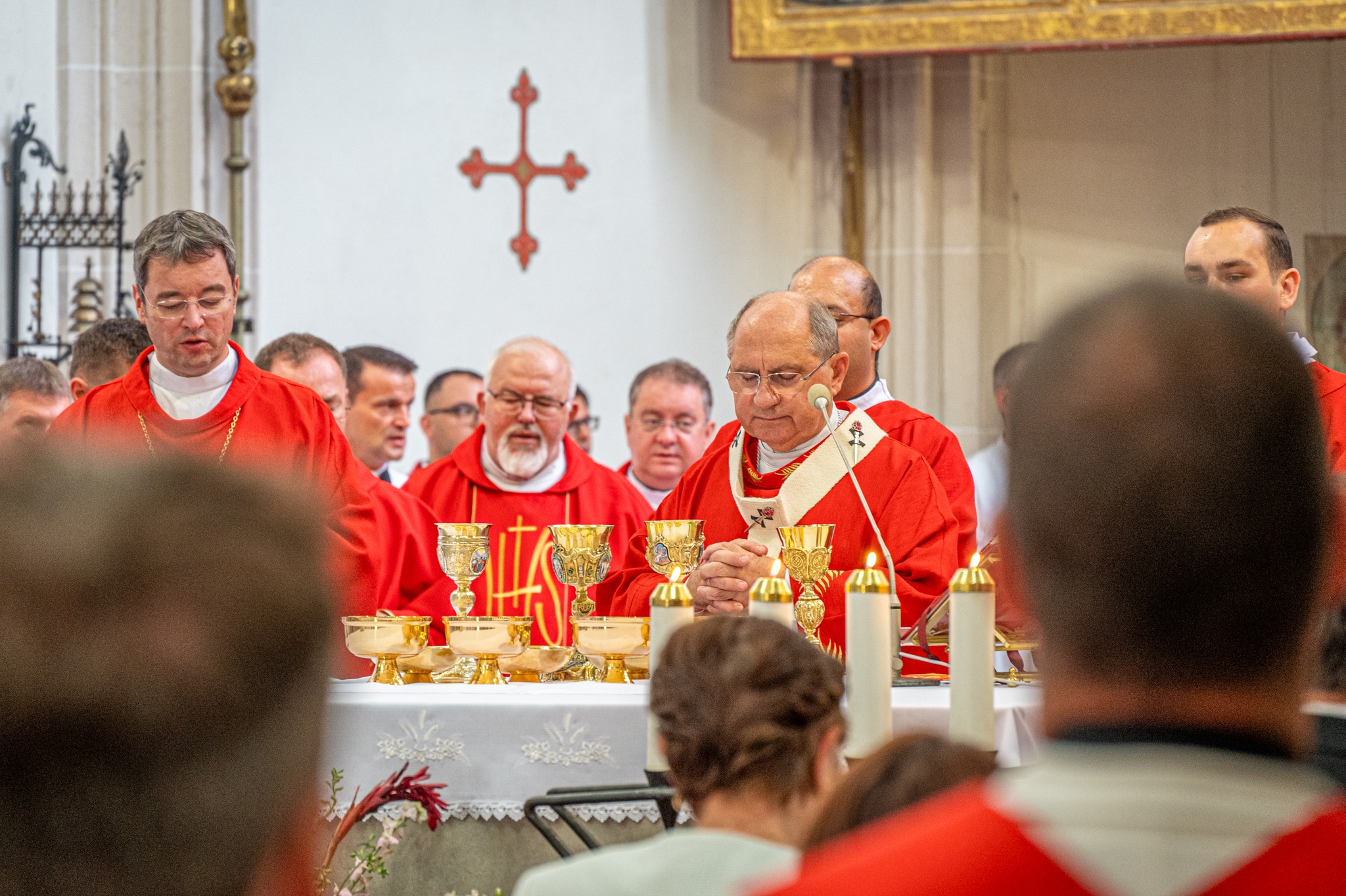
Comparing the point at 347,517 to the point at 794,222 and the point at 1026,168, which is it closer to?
the point at 794,222

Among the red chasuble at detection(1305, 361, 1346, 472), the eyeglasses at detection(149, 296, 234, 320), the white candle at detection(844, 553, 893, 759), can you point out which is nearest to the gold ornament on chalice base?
the white candle at detection(844, 553, 893, 759)

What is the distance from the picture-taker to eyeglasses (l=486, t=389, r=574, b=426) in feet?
19.9

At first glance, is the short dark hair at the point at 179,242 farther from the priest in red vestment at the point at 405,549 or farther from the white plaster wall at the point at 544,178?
the white plaster wall at the point at 544,178

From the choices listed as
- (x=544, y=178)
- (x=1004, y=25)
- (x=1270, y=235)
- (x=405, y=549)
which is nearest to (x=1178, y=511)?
(x=1270, y=235)

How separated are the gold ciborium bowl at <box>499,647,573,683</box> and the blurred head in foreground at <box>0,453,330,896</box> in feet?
10.3

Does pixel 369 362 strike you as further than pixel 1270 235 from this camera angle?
Yes

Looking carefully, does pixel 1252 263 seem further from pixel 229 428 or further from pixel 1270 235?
pixel 229 428

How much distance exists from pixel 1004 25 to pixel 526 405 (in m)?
3.12

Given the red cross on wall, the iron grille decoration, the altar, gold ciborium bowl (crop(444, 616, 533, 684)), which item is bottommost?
the altar

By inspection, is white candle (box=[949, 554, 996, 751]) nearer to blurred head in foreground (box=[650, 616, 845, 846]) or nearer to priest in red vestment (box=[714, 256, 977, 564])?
blurred head in foreground (box=[650, 616, 845, 846])

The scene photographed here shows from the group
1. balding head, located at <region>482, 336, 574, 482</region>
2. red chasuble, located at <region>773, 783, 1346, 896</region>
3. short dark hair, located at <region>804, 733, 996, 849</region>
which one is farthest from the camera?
balding head, located at <region>482, 336, 574, 482</region>

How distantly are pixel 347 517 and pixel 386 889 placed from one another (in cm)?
131

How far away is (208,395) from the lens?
4.66m

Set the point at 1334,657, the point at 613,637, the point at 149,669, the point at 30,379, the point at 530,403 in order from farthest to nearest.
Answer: the point at 530,403 < the point at 30,379 < the point at 613,637 < the point at 1334,657 < the point at 149,669
